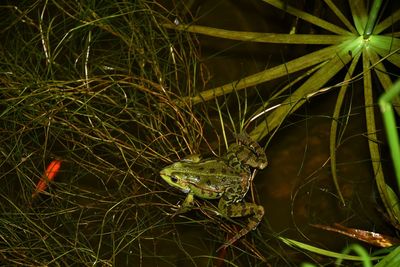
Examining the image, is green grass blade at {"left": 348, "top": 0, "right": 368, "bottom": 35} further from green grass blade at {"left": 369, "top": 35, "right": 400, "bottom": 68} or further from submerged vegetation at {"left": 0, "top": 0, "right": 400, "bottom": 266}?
submerged vegetation at {"left": 0, "top": 0, "right": 400, "bottom": 266}

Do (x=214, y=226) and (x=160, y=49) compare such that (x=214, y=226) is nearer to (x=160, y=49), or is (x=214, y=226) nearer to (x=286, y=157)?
(x=286, y=157)

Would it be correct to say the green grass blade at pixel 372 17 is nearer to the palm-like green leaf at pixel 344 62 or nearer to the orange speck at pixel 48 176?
the palm-like green leaf at pixel 344 62

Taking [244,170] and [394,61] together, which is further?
[244,170]

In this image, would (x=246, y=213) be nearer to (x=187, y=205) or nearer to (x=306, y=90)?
(x=187, y=205)

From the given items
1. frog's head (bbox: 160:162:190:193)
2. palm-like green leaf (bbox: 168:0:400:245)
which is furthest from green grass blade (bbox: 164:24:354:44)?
frog's head (bbox: 160:162:190:193)

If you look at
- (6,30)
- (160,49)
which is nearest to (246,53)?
(160,49)

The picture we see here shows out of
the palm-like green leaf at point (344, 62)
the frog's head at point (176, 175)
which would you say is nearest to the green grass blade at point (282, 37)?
the palm-like green leaf at point (344, 62)

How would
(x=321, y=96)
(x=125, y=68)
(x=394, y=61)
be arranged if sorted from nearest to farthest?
(x=394, y=61) → (x=321, y=96) → (x=125, y=68)
